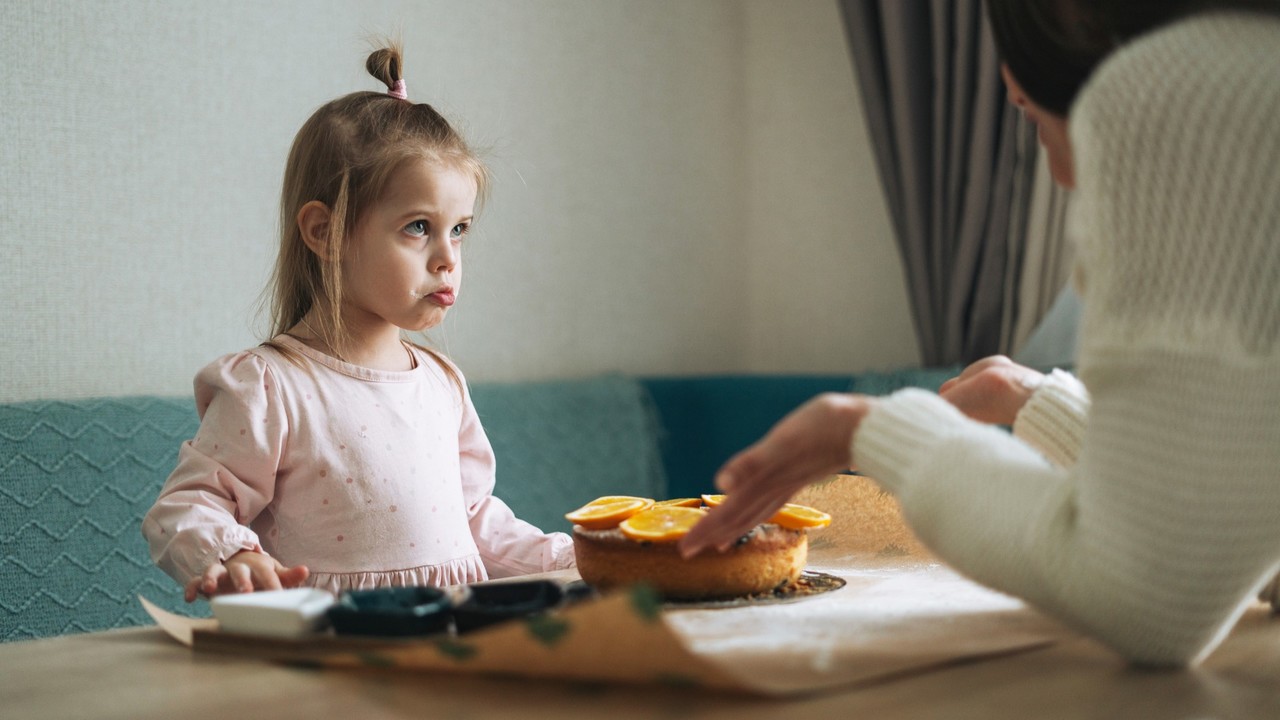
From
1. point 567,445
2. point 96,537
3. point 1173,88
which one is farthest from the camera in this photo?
point 567,445

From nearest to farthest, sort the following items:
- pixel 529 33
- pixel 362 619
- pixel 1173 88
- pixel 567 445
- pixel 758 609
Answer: pixel 1173 88 < pixel 362 619 < pixel 758 609 < pixel 567 445 < pixel 529 33

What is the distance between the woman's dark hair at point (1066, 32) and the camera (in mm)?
696

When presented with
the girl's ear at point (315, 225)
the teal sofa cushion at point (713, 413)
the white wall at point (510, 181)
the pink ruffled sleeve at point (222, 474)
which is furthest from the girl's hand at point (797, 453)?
the teal sofa cushion at point (713, 413)

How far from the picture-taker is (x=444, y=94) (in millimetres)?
2379

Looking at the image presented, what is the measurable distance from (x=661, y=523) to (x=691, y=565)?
2.2 inches

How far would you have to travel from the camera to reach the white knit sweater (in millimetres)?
625

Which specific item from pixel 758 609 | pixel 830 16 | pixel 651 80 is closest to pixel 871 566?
pixel 758 609

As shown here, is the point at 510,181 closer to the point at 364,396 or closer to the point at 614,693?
the point at 364,396

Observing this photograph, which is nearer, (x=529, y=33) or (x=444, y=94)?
(x=444, y=94)

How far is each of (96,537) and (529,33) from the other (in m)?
1.49

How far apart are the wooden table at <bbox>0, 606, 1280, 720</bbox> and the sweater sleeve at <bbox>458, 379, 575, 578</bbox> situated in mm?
653

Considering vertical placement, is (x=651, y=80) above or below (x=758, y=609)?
above

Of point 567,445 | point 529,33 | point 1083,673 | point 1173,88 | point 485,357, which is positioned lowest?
point 567,445

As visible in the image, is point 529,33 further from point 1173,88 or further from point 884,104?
point 1173,88
